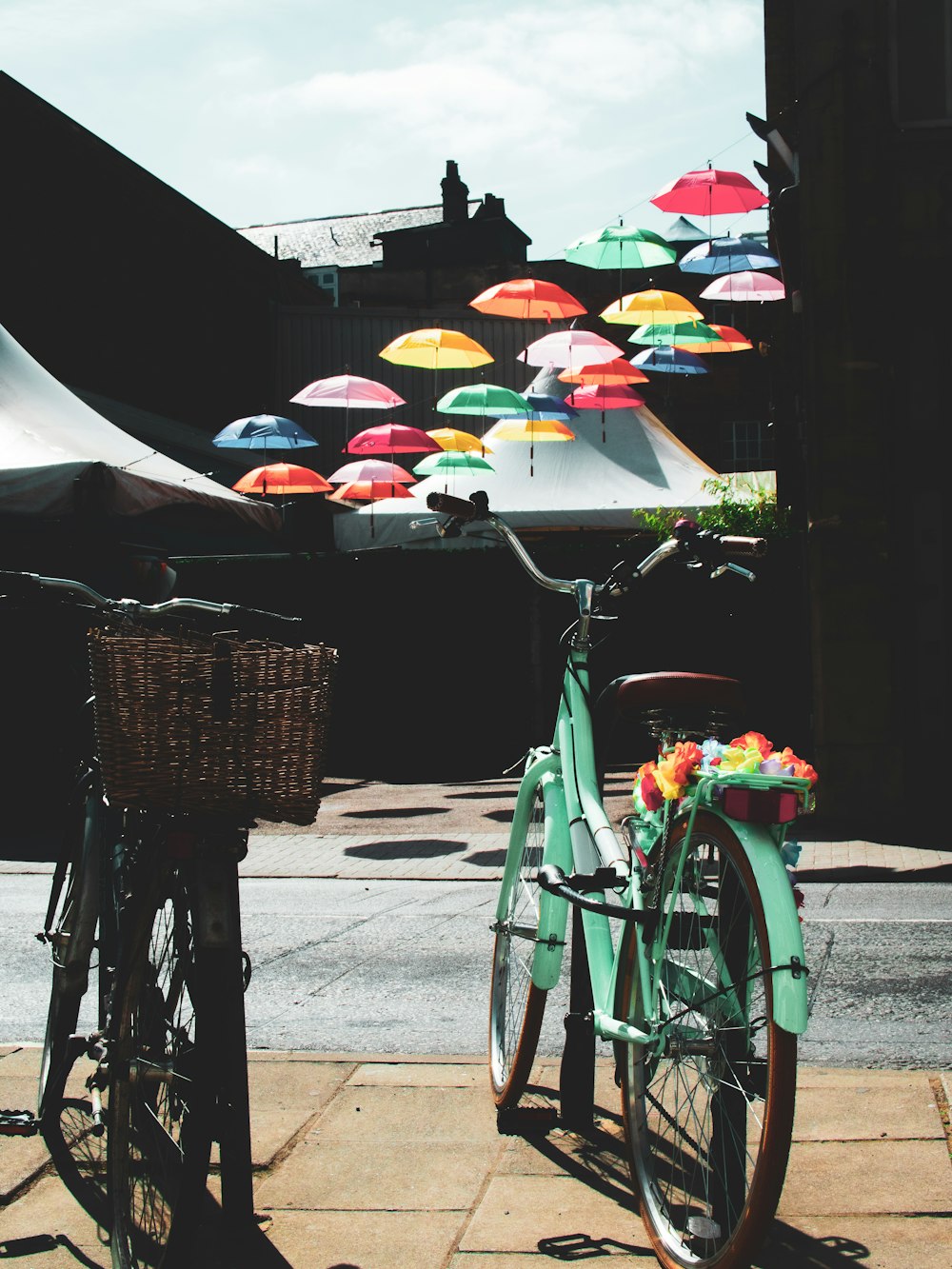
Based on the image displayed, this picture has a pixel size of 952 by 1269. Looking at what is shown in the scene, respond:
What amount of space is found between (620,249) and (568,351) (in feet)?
3.88

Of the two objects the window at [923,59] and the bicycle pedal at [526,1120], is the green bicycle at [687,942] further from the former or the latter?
the window at [923,59]

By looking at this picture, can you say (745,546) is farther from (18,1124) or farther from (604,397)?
(604,397)

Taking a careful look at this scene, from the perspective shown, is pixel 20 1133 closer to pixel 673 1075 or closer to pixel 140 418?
pixel 673 1075

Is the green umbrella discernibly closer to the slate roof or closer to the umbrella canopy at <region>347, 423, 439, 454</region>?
the umbrella canopy at <region>347, 423, 439, 454</region>

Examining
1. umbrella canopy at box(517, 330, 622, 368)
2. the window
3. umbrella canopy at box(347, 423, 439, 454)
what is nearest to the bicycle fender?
the window

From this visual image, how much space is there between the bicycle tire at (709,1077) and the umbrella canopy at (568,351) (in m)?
13.0

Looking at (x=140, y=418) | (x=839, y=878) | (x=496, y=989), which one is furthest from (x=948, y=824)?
(x=140, y=418)

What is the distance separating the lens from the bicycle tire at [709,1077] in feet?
8.00

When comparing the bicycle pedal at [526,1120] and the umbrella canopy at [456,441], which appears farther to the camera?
the umbrella canopy at [456,441]

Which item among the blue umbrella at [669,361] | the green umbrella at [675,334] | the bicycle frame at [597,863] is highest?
the green umbrella at [675,334]

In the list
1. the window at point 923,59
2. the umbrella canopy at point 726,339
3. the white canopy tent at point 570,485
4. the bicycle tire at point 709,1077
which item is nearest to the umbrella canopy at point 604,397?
the white canopy tent at point 570,485

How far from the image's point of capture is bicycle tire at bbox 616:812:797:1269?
244 centimetres

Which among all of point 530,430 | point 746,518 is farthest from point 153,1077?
point 530,430

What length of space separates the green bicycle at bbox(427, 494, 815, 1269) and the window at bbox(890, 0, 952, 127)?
9.43 m
